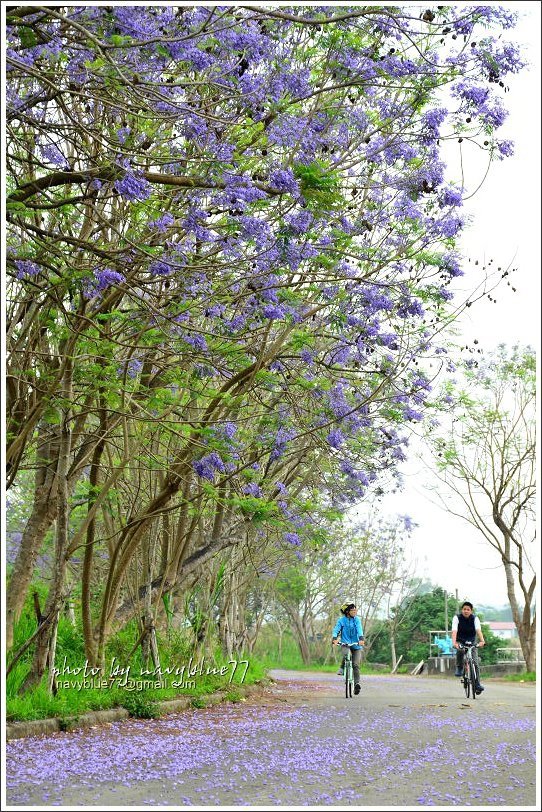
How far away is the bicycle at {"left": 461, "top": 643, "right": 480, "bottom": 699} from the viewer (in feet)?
46.0

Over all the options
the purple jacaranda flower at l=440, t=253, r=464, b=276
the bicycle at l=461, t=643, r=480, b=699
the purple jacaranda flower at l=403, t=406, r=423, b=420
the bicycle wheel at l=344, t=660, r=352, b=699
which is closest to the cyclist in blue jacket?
the bicycle wheel at l=344, t=660, r=352, b=699

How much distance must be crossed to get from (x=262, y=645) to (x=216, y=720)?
32616mm

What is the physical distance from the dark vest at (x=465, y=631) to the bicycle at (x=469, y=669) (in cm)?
10

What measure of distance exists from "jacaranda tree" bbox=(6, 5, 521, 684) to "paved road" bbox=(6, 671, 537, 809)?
165 centimetres

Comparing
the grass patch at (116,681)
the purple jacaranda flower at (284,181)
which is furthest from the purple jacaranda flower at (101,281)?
the grass patch at (116,681)

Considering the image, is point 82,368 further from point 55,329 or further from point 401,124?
point 401,124

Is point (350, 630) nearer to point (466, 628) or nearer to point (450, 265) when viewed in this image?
point (466, 628)

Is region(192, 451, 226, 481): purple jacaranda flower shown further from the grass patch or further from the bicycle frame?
the bicycle frame

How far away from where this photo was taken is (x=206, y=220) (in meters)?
8.42

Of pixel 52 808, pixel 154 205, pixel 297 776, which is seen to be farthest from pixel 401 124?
pixel 52 808

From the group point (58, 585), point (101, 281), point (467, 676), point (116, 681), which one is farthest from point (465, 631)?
point (101, 281)

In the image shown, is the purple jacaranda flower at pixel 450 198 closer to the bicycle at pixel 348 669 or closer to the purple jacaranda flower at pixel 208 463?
the purple jacaranda flower at pixel 208 463

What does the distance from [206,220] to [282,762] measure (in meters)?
4.34

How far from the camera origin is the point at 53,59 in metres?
5.75
